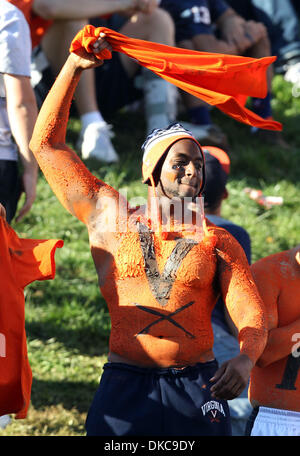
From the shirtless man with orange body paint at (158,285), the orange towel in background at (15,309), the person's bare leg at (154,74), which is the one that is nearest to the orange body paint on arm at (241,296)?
the shirtless man with orange body paint at (158,285)

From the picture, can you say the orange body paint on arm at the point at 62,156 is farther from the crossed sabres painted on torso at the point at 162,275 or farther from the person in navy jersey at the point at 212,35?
the person in navy jersey at the point at 212,35

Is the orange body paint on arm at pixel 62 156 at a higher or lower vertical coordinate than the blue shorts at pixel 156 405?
higher

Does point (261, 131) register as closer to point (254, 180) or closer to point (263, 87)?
point (254, 180)

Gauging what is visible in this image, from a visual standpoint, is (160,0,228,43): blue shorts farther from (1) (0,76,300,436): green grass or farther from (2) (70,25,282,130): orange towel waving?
(2) (70,25,282,130): orange towel waving

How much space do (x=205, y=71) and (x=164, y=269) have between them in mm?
783

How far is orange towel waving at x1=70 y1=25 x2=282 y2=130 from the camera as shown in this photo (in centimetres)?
272

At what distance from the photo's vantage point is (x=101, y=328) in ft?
14.5

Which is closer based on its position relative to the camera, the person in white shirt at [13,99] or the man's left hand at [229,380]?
the man's left hand at [229,380]

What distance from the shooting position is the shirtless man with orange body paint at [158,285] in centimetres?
253

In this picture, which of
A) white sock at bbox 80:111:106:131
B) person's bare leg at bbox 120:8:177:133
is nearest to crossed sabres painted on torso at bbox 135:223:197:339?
white sock at bbox 80:111:106:131

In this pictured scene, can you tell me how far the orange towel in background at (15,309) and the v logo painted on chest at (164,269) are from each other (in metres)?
0.39

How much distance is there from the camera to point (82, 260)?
188 inches

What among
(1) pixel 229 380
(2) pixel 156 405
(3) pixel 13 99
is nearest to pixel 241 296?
(1) pixel 229 380

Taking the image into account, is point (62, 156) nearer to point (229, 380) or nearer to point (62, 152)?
point (62, 152)
